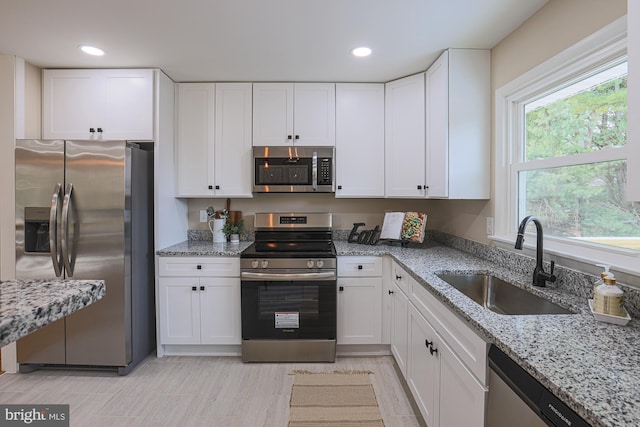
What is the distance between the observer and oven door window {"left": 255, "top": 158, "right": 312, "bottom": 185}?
288cm

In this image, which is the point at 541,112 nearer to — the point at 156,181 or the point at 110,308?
the point at 156,181

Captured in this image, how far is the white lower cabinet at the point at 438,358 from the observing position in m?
1.18

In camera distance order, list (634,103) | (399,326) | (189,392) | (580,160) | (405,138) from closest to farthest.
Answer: (634,103) < (580,160) < (189,392) < (399,326) < (405,138)

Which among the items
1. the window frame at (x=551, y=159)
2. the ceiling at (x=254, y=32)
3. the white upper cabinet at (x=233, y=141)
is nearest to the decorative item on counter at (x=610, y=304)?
the window frame at (x=551, y=159)

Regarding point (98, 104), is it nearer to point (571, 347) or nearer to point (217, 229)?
point (217, 229)

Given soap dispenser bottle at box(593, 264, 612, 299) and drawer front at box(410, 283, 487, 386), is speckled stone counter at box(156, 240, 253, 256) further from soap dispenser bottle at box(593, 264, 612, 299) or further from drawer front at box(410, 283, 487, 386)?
soap dispenser bottle at box(593, 264, 612, 299)

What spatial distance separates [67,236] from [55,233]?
72 mm

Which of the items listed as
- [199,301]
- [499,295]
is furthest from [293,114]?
[499,295]

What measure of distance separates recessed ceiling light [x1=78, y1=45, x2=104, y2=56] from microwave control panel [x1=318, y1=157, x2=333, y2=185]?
182cm

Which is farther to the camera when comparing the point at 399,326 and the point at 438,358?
the point at 399,326

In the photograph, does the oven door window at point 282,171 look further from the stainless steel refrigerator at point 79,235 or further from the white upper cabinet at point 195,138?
the stainless steel refrigerator at point 79,235

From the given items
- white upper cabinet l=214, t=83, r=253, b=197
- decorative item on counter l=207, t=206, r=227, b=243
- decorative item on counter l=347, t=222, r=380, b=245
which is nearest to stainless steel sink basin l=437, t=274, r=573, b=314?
decorative item on counter l=347, t=222, r=380, b=245

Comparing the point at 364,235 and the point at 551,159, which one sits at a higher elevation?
the point at 551,159

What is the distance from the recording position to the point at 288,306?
254 centimetres
